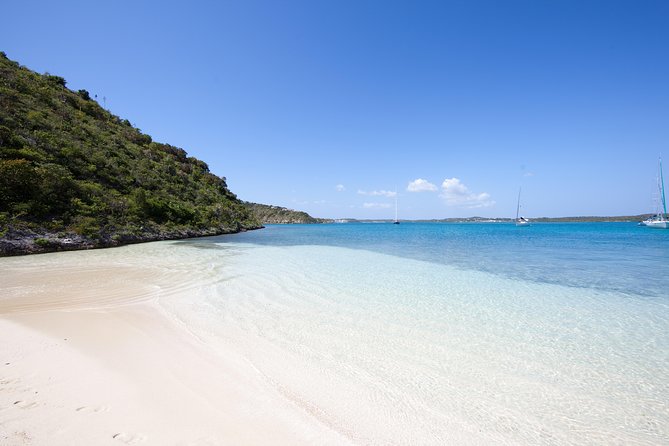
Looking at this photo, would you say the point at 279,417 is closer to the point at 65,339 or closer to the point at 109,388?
the point at 109,388

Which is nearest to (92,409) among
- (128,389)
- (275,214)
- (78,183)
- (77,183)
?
(128,389)

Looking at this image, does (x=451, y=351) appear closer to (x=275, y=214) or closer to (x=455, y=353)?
(x=455, y=353)

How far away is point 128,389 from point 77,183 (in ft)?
86.0

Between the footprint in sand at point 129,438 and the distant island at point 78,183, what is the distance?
60.3 feet

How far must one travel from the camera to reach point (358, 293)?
28.2ft

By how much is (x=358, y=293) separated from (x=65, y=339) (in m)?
6.50

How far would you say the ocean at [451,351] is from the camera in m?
3.05

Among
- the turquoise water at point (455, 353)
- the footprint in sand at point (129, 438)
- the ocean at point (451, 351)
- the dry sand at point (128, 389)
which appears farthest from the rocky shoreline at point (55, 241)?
the footprint in sand at point (129, 438)

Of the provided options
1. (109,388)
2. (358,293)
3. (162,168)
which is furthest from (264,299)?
(162,168)

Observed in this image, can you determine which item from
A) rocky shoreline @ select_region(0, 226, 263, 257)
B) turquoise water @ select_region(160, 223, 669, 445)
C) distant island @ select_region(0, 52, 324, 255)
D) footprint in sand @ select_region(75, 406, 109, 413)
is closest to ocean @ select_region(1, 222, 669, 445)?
turquoise water @ select_region(160, 223, 669, 445)

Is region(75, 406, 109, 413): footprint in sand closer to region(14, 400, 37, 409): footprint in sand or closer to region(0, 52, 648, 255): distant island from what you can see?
region(14, 400, 37, 409): footprint in sand

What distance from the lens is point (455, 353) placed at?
4766 mm

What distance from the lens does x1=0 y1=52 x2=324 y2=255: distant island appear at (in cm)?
1695

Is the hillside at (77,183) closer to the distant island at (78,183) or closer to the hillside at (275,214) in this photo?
the distant island at (78,183)
